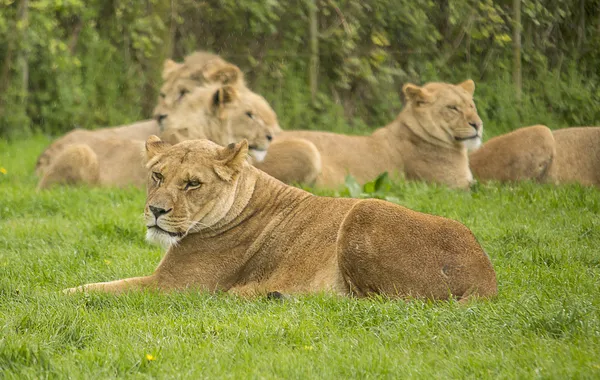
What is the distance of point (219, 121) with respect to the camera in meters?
11.6

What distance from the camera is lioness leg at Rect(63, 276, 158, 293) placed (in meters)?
6.30

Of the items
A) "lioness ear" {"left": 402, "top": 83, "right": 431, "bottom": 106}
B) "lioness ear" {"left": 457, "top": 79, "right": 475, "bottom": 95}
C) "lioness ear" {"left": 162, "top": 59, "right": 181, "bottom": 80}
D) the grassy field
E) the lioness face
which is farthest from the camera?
"lioness ear" {"left": 162, "top": 59, "right": 181, "bottom": 80}

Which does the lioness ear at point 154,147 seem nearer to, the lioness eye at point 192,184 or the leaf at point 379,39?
the lioness eye at point 192,184

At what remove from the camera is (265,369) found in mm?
4672

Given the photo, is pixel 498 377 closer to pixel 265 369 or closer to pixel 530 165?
pixel 265 369

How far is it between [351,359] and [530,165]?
6748mm

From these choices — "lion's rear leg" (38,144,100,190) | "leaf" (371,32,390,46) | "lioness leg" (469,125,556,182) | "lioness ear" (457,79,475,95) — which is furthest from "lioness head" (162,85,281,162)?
"leaf" (371,32,390,46)

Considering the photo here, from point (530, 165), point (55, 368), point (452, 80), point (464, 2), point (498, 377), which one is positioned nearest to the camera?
point (498, 377)

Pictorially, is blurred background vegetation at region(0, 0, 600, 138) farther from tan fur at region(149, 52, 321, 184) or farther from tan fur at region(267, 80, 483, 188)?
tan fur at region(149, 52, 321, 184)

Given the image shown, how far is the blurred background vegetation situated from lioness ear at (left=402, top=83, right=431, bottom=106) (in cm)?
167

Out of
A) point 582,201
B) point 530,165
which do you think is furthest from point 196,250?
point 530,165

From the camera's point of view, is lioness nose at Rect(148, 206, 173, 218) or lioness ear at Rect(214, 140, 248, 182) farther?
lioness ear at Rect(214, 140, 248, 182)

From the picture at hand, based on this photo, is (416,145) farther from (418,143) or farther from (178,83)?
(178,83)

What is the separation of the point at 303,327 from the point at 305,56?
40.8 feet
